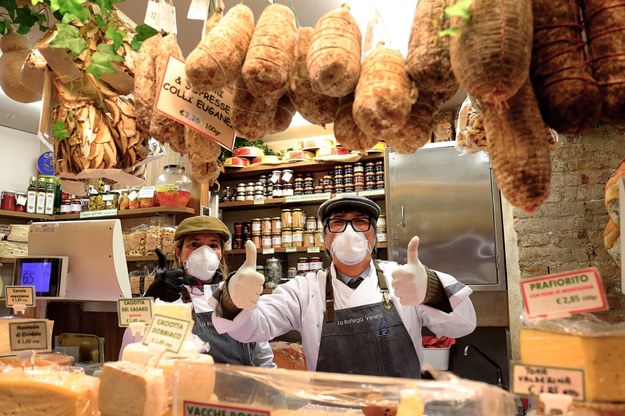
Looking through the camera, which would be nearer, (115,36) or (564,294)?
(564,294)

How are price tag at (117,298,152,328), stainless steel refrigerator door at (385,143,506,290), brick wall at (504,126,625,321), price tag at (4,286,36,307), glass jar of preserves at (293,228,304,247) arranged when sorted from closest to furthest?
price tag at (117,298,152,328)
price tag at (4,286,36,307)
brick wall at (504,126,625,321)
stainless steel refrigerator door at (385,143,506,290)
glass jar of preserves at (293,228,304,247)

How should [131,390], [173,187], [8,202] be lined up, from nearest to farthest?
[131,390] → [173,187] → [8,202]

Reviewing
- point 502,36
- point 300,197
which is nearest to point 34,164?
point 300,197

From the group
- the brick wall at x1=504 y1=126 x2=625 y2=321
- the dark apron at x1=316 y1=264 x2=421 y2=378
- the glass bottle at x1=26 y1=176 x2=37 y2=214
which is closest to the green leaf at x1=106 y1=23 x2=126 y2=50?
the dark apron at x1=316 y1=264 x2=421 y2=378

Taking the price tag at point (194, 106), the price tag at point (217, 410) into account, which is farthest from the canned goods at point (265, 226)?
the price tag at point (217, 410)

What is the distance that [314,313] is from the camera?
103 inches

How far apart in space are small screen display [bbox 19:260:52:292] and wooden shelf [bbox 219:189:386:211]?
2.69 meters

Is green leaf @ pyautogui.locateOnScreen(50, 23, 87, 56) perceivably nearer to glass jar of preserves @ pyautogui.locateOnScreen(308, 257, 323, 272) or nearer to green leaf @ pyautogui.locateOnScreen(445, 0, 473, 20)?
green leaf @ pyautogui.locateOnScreen(445, 0, 473, 20)

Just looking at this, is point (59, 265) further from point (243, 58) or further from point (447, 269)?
point (447, 269)

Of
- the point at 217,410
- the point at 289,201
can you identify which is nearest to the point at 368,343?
the point at 217,410

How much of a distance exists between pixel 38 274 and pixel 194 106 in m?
1.57

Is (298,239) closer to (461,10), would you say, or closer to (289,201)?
(289,201)

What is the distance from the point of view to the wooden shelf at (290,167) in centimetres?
Result: 482

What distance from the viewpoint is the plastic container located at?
4484 millimetres
